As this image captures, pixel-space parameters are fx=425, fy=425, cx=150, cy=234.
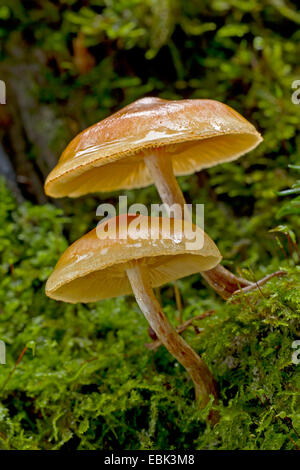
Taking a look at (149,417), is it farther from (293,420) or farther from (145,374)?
(293,420)

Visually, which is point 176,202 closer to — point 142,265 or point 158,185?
point 158,185

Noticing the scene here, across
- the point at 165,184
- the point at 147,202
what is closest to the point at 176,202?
the point at 165,184

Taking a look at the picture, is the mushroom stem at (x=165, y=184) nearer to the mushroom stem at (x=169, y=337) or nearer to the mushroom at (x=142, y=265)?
the mushroom at (x=142, y=265)

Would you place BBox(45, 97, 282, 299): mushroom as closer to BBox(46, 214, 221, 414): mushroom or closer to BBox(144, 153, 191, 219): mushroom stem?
BBox(144, 153, 191, 219): mushroom stem

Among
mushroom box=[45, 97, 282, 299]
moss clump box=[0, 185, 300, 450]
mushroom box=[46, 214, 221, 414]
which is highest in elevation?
mushroom box=[45, 97, 282, 299]

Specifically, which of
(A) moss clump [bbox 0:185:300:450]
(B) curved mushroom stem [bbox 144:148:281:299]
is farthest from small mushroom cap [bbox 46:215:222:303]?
(A) moss clump [bbox 0:185:300:450]

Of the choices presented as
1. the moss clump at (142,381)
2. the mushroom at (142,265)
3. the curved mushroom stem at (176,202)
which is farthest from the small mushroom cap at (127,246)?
the moss clump at (142,381)
